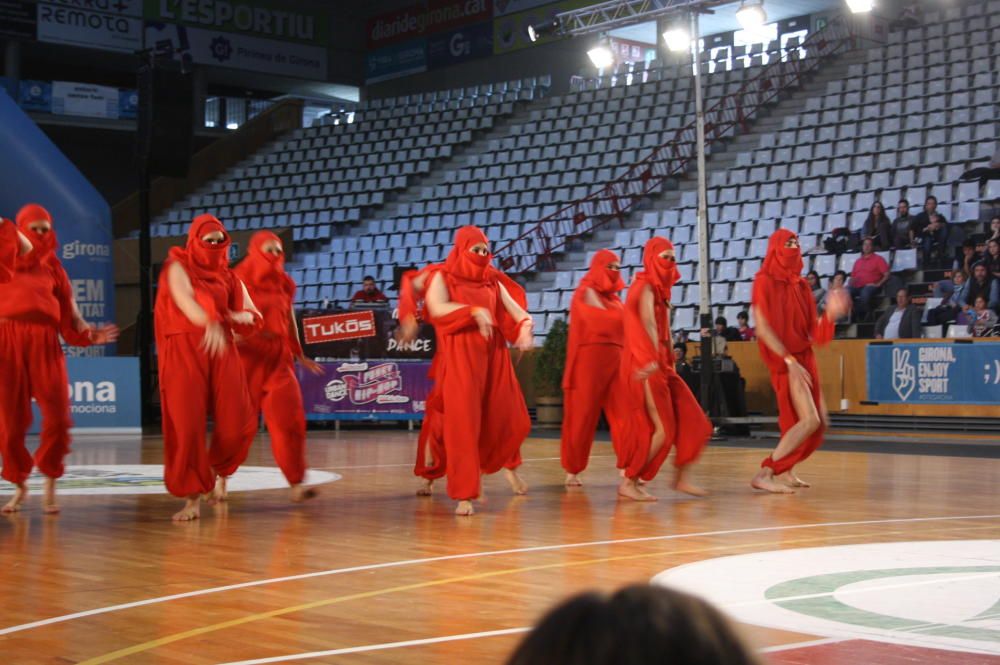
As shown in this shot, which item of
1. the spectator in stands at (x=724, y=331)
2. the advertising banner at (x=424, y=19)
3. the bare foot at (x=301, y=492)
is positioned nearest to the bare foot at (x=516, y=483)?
the bare foot at (x=301, y=492)

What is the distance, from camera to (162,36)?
34812mm

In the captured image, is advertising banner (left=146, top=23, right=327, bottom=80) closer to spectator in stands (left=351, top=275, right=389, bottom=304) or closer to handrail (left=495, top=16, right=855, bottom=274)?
handrail (left=495, top=16, right=855, bottom=274)

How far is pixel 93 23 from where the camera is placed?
33906 millimetres

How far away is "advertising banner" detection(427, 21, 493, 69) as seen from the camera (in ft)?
114

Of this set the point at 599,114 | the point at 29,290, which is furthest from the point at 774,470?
the point at 599,114

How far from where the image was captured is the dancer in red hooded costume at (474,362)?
346 inches

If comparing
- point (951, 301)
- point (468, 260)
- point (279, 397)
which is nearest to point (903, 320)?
point (951, 301)

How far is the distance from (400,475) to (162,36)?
997 inches

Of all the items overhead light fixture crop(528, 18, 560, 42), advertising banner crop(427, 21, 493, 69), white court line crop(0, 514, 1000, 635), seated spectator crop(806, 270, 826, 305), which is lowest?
white court line crop(0, 514, 1000, 635)

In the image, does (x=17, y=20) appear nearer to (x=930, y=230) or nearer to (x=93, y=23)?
(x=93, y=23)

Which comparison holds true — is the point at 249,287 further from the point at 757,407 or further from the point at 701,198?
the point at 757,407

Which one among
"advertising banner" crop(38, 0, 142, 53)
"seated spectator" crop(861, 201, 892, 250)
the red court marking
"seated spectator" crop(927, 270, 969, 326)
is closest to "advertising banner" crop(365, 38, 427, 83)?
Result: "advertising banner" crop(38, 0, 142, 53)

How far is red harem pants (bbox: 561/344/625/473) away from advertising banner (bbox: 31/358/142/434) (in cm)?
1005

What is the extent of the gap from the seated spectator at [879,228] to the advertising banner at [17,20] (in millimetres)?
22537
